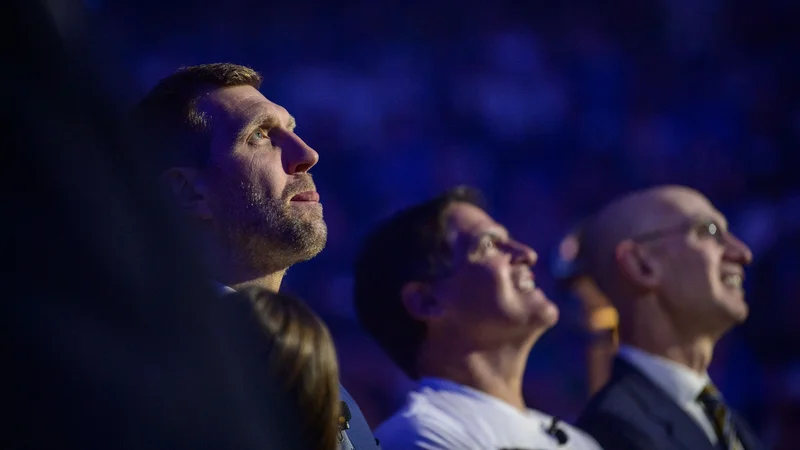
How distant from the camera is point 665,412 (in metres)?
1.92

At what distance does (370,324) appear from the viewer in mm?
1823

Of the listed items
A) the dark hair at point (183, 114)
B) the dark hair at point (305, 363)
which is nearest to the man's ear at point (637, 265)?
the dark hair at point (183, 114)

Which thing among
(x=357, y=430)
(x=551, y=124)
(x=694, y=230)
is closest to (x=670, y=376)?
(x=694, y=230)

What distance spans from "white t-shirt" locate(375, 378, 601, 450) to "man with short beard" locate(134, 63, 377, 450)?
277 millimetres

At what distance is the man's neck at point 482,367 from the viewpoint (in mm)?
1738

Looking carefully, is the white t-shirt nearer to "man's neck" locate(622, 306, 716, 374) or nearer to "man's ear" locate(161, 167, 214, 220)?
"man's neck" locate(622, 306, 716, 374)

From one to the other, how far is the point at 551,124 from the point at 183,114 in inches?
98.1

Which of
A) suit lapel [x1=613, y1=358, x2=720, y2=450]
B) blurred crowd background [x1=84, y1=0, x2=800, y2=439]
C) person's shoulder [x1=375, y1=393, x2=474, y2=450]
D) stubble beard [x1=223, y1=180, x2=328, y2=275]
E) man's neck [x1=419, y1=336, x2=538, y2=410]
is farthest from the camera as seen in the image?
blurred crowd background [x1=84, y1=0, x2=800, y2=439]

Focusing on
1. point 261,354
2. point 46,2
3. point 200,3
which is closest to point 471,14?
point 200,3

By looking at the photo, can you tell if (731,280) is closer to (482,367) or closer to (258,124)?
(482,367)

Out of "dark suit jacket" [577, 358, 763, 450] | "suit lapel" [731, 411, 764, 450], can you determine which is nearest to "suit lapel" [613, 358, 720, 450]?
"dark suit jacket" [577, 358, 763, 450]

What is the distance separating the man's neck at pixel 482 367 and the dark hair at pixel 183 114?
0.67 m

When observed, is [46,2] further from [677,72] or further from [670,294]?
[677,72]

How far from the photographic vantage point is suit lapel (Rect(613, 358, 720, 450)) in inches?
73.9
